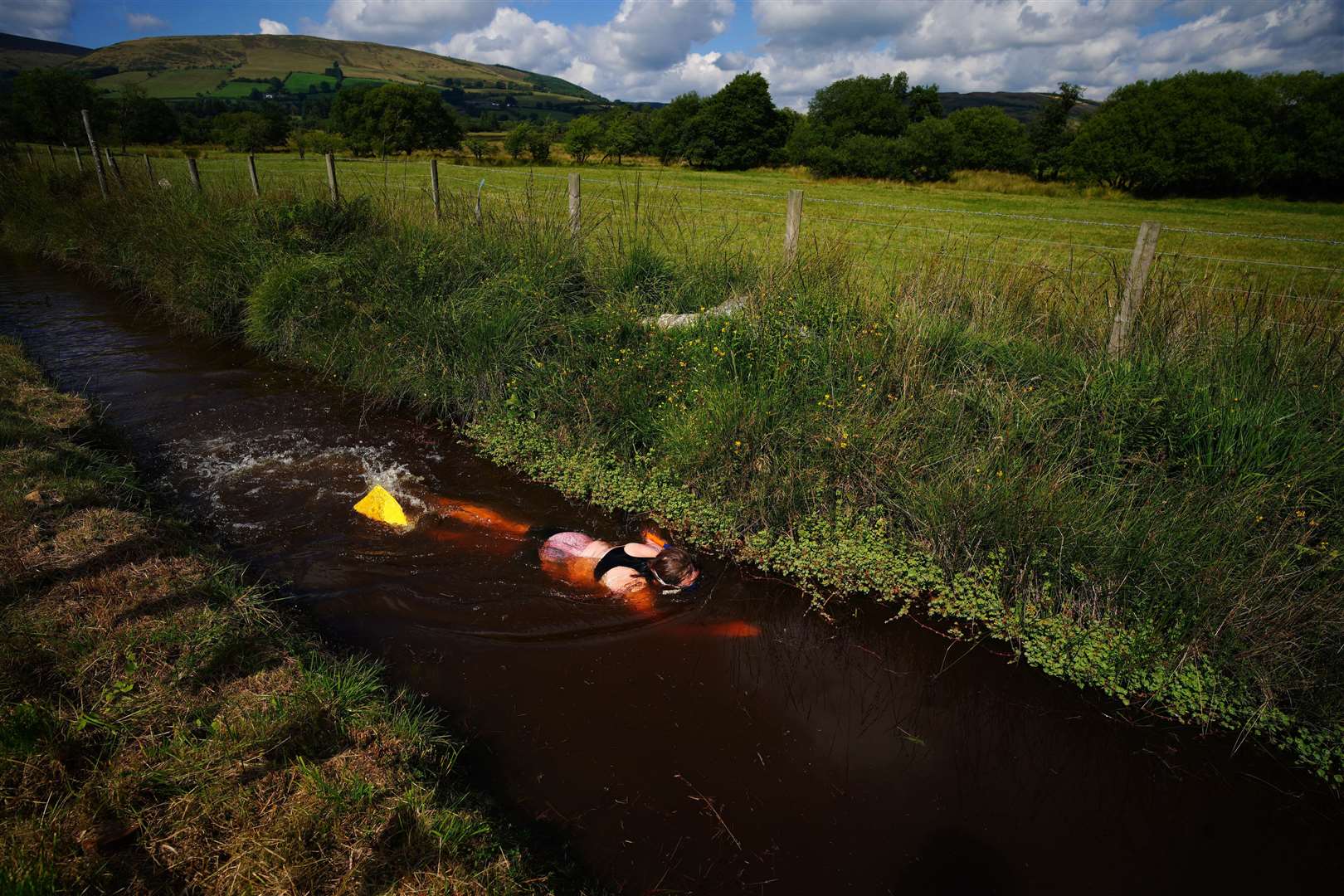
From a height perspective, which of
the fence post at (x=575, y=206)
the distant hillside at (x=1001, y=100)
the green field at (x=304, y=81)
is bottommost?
the fence post at (x=575, y=206)

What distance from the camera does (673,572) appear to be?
439 centimetres

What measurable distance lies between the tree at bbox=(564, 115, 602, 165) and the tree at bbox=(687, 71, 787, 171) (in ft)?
21.2

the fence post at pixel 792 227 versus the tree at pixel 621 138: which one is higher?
the tree at pixel 621 138

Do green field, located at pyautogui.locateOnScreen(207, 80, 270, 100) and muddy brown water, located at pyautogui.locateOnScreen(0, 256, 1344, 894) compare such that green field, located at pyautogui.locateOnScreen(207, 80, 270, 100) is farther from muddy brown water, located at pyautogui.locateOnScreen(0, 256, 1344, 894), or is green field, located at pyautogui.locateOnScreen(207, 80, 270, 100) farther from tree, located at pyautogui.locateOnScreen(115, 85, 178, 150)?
muddy brown water, located at pyautogui.locateOnScreen(0, 256, 1344, 894)

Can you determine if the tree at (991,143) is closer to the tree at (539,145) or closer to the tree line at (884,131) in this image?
the tree line at (884,131)

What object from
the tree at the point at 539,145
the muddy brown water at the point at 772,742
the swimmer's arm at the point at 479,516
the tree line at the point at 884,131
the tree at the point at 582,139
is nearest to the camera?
the muddy brown water at the point at 772,742

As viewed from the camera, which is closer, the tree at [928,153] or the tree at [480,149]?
the tree at [928,153]

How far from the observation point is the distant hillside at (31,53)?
106 meters

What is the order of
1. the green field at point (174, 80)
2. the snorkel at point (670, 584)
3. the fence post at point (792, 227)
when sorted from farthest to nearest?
1. the green field at point (174, 80)
2. the fence post at point (792, 227)
3. the snorkel at point (670, 584)

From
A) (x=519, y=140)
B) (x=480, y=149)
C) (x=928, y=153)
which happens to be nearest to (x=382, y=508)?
(x=928, y=153)

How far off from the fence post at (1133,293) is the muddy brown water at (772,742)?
2956mm

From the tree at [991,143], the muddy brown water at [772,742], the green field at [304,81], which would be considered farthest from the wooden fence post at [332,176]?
the green field at [304,81]

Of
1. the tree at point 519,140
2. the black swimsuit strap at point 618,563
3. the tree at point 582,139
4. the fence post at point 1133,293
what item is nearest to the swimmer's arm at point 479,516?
the black swimsuit strap at point 618,563

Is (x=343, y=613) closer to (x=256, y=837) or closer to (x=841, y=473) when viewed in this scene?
(x=256, y=837)
